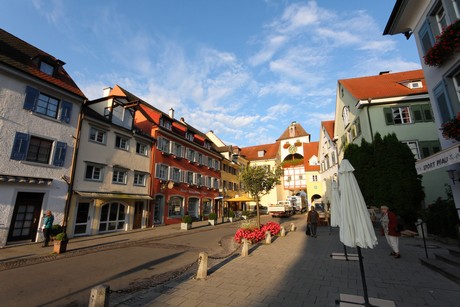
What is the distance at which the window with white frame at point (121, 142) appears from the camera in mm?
19734

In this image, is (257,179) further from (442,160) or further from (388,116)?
(442,160)

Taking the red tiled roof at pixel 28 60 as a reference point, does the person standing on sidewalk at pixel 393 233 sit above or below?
below

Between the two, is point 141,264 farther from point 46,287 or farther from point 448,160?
point 448,160

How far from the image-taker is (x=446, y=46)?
7648 mm

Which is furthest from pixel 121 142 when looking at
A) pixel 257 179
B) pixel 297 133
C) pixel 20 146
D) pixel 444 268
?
pixel 297 133

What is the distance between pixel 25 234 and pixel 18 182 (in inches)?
120

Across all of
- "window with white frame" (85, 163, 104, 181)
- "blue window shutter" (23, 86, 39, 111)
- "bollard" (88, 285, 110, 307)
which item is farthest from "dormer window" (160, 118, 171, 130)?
"bollard" (88, 285, 110, 307)

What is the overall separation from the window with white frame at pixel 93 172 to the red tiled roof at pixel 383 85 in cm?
2057

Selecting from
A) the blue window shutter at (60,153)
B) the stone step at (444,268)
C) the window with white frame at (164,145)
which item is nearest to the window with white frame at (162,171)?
the window with white frame at (164,145)

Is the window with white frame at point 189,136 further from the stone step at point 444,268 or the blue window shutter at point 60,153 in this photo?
the stone step at point 444,268

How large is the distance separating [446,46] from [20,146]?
1954 centimetres

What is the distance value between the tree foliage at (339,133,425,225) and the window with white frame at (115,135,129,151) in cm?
1890

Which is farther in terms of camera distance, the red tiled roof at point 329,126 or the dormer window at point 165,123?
the red tiled roof at point 329,126

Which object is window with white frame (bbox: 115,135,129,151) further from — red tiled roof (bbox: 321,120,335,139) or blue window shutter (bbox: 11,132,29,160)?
red tiled roof (bbox: 321,120,335,139)
